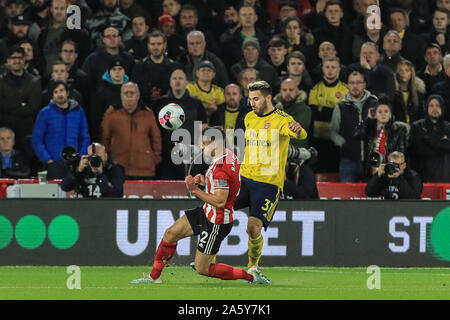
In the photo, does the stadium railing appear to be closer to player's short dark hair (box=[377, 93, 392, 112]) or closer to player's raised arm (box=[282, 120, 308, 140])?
player's short dark hair (box=[377, 93, 392, 112])

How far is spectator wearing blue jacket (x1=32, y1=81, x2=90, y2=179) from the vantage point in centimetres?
1548

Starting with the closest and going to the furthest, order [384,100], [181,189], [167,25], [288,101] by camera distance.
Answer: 1. [181,189]
2. [384,100]
3. [288,101]
4. [167,25]

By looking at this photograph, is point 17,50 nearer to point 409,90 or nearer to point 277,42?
point 277,42

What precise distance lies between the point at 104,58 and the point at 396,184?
4933mm

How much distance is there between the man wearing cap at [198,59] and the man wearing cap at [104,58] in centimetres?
98

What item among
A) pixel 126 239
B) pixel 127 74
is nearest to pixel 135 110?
pixel 127 74

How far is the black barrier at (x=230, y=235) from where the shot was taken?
14141mm

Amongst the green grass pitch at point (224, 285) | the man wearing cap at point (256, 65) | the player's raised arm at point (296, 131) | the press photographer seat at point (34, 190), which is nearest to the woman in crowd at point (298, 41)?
the man wearing cap at point (256, 65)

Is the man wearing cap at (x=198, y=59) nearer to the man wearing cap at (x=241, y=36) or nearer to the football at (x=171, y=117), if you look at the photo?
the man wearing cap at (x=241, y=36)

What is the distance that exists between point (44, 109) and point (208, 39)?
3317 mm

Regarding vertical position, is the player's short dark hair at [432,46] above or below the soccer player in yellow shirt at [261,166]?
above

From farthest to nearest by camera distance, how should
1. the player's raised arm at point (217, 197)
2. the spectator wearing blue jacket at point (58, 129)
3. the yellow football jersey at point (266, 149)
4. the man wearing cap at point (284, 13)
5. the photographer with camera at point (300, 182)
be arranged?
the man wearing cap at point (284, 13) < the spectator wearing blue jacket at point (58, 129) < the photographer with camera at point (300, 182) < the yellow football jersey at point (266, 149) < the player's raised arm at point (217, 197)

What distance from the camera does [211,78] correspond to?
16.4m

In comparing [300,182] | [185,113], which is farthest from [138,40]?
[300,182]
